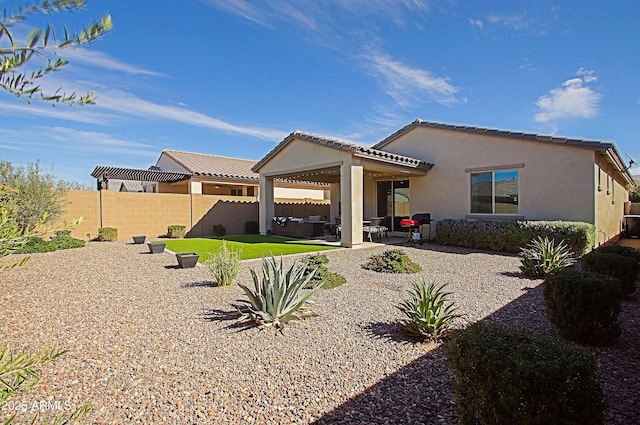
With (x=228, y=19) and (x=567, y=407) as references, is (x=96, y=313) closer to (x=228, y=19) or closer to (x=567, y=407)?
(x=567, y=407)

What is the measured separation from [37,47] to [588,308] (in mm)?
5802

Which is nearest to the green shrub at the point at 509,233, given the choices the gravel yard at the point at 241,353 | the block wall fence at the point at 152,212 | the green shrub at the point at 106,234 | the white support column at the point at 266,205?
the gravel yard at the point at 241,353

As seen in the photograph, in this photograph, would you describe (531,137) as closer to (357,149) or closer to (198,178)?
(357,149)

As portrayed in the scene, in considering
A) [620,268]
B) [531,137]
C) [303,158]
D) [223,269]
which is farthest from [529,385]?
[303,158]

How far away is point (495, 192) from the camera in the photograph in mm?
13961

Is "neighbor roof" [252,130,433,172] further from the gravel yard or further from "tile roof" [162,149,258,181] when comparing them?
"tile roof" [162,149,258,181]

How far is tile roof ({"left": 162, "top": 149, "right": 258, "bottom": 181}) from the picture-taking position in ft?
80.1

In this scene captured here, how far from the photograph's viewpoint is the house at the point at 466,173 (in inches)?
473

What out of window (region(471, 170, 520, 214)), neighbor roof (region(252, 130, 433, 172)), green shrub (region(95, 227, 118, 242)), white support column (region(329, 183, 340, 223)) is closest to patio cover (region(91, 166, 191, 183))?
green shrub (region(95, 227, 118, 242))

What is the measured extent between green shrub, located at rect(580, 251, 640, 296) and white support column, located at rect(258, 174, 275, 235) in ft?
49.9

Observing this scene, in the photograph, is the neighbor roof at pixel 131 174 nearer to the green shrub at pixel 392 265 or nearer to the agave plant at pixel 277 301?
the green shrub at pixel 392 265

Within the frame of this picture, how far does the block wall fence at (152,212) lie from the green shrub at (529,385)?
16.9m

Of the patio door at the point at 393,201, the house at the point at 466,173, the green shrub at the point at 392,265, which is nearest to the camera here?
the green shrub at the point at 392,265

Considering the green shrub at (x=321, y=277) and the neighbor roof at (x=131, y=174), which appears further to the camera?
the neighbor roof at (x=131, y=174)
